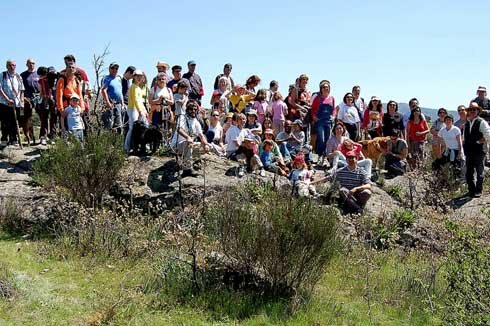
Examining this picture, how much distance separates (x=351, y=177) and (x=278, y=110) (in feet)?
9.41

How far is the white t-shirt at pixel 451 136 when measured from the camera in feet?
40.7

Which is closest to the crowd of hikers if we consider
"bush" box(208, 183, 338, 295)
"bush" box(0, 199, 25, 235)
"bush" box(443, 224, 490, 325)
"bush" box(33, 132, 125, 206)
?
"bush" box(33, 132, 125, 206)

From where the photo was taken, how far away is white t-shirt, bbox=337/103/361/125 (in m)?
12.9

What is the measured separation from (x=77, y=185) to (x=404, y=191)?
22.7 ft

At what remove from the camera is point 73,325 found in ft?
19.3

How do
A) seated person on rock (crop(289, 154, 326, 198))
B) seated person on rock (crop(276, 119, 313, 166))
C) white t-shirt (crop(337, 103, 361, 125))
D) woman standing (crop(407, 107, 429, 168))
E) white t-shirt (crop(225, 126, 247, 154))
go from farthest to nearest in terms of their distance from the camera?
woman standing (crop(407, 107, 429, 168)) < white t-shirt (crop(337, 103, 361, 125)) < seated person on rock (crop(276, 119, 313, 166)) < white t-shirt (crop(225, 126, 247, 154)) < seated person on rock (crop(289, 154, 326, 198))

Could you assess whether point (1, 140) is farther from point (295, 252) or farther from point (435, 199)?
point (435, 199)

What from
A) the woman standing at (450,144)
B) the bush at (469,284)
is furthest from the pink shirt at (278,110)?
the bush at (469,284)

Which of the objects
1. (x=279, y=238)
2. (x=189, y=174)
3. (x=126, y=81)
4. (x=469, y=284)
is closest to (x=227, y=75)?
(x=126, y=81)

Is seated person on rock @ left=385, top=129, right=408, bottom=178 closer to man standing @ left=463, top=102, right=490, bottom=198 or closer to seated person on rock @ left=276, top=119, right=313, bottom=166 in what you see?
man standing @ left=463, top=102, right=490, bottom=198

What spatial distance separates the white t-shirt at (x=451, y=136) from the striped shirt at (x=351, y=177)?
122 inches

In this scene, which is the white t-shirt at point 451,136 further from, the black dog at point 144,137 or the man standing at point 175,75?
the black dog at point 144,137

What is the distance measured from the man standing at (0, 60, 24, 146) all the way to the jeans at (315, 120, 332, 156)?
6.49 metres

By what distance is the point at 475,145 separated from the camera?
11773 millimetres
